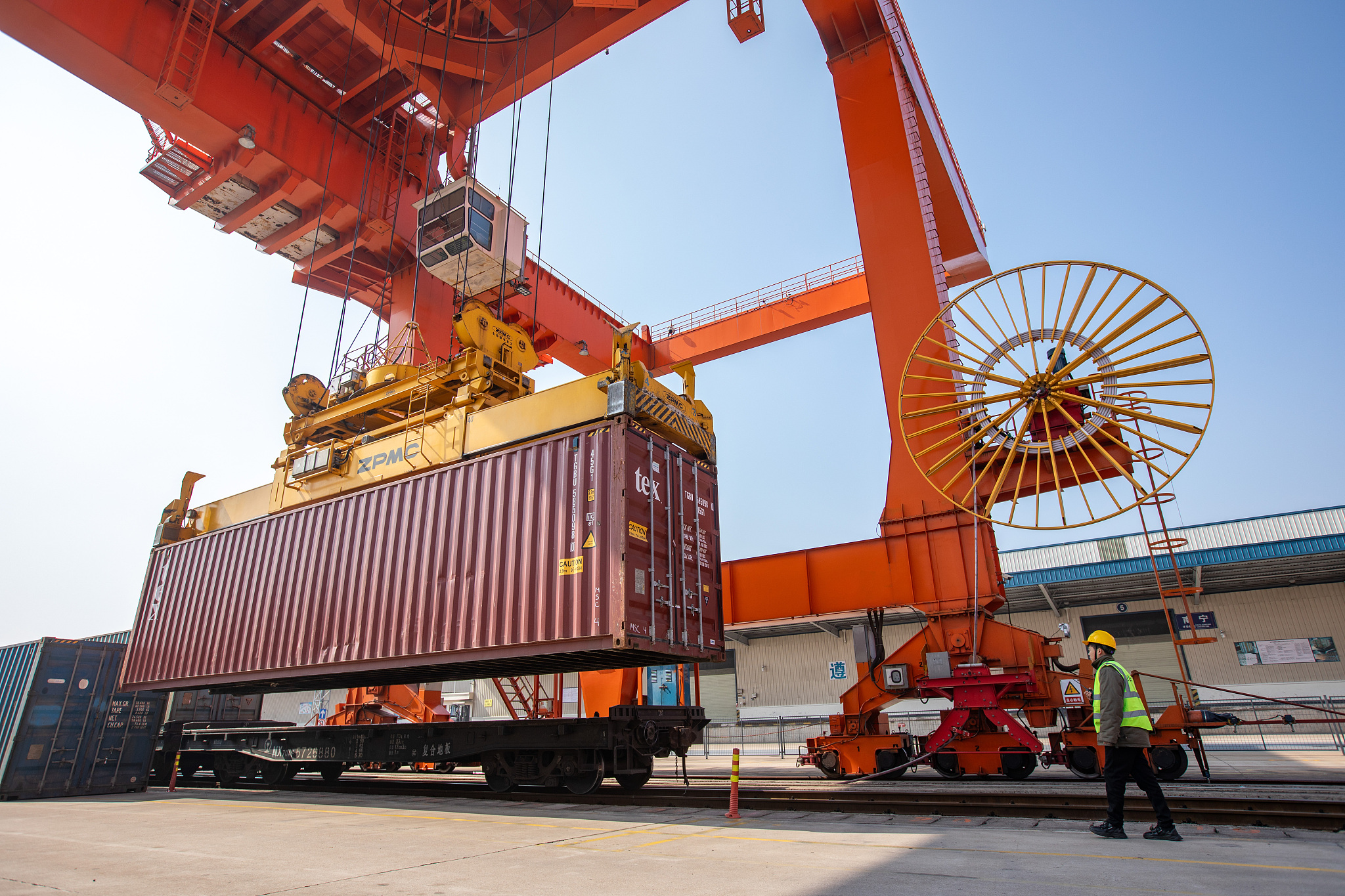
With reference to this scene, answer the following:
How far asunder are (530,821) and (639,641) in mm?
1967

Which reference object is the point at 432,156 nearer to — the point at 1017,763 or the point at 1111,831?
the point at 1017,763

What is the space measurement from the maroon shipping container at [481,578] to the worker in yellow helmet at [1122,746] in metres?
4.22

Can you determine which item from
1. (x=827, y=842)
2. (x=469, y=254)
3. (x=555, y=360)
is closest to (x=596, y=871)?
(x=827, y=842)

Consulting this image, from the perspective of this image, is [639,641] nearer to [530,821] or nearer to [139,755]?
[530,821]

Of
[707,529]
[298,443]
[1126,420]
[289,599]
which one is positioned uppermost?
[298,443]

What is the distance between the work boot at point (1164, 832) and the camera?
5.04 metres

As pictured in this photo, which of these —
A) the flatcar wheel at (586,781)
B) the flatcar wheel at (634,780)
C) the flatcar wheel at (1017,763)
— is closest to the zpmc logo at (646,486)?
the flatcar wheel at (586,781)

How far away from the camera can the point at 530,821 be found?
6.72m

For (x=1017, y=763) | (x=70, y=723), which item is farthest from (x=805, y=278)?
(x=70, y=723)

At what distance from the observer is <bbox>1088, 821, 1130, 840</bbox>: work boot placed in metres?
5.16

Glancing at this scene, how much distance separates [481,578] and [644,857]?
457cm

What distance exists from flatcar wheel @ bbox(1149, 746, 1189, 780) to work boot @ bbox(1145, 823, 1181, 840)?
177 inches

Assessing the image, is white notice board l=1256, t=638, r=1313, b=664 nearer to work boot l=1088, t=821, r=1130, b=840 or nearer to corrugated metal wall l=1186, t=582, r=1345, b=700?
corrugated metal wall l=1186, t=582, r=1345, b=700

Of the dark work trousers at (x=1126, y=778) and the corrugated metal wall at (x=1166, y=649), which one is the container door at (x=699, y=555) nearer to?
the dark work trousers at (x=1126, y=778)
